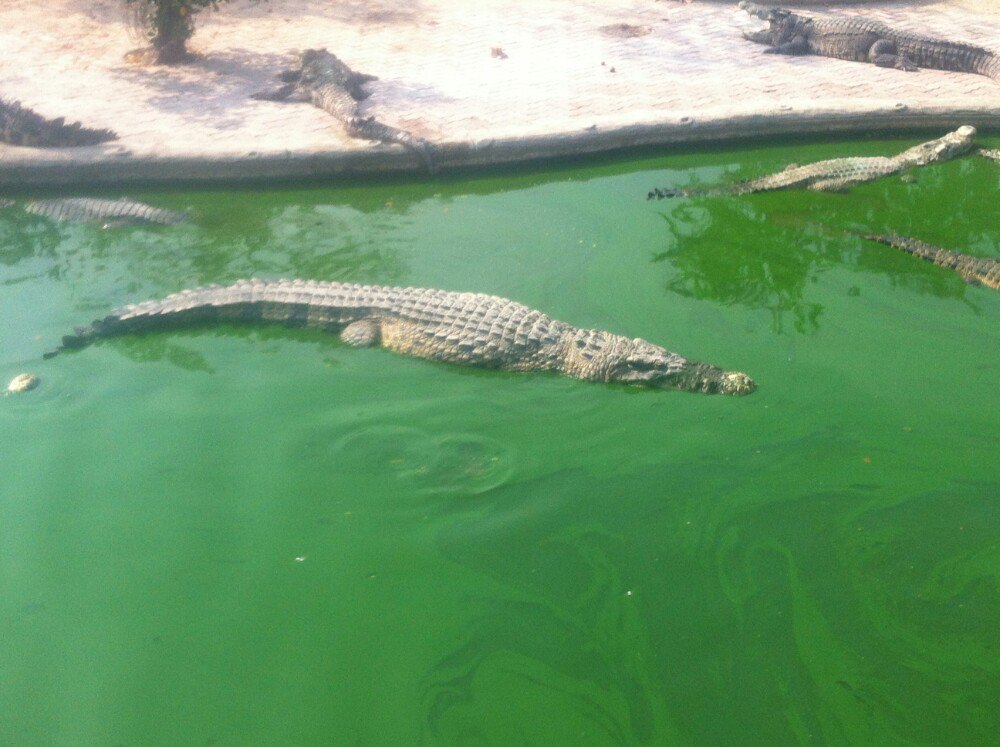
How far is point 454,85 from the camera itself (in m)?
7.61

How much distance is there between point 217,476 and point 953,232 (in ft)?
16.4

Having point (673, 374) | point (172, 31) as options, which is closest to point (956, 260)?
point (673, 374)

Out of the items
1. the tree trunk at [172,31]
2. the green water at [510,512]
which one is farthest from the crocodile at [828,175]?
the tree trunk at [172,31]

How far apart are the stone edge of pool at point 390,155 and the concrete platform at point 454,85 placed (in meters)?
0.01

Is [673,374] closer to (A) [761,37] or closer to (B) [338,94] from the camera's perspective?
(B) [338,94]

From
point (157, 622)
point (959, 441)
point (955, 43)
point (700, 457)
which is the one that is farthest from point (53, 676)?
point (955, 43)

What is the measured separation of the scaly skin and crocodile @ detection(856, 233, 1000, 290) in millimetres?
4775

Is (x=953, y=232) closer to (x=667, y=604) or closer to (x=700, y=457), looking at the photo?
(x=700, y=457)

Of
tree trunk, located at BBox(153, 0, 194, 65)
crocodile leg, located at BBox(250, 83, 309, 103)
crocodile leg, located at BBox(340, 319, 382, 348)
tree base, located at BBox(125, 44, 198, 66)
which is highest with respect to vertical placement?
tree trunk, located at BBox(153, 0, 194, 65)

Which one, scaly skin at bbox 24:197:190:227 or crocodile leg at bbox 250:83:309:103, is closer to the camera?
scaly skin at bbox 24:197:190:227

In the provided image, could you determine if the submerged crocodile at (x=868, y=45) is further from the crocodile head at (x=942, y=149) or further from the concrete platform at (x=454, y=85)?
the crocodile head at (x=942, y=149)

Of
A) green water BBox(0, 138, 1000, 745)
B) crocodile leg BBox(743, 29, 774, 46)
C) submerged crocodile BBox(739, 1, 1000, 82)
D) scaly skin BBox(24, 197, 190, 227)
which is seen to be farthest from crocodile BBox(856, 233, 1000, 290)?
scaly skin BBox(24, 197, 190, 227)

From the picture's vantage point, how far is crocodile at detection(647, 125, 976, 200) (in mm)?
6230

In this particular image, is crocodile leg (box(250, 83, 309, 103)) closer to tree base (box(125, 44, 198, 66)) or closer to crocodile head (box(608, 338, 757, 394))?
tree base (box(125, 44, 198, 66))
